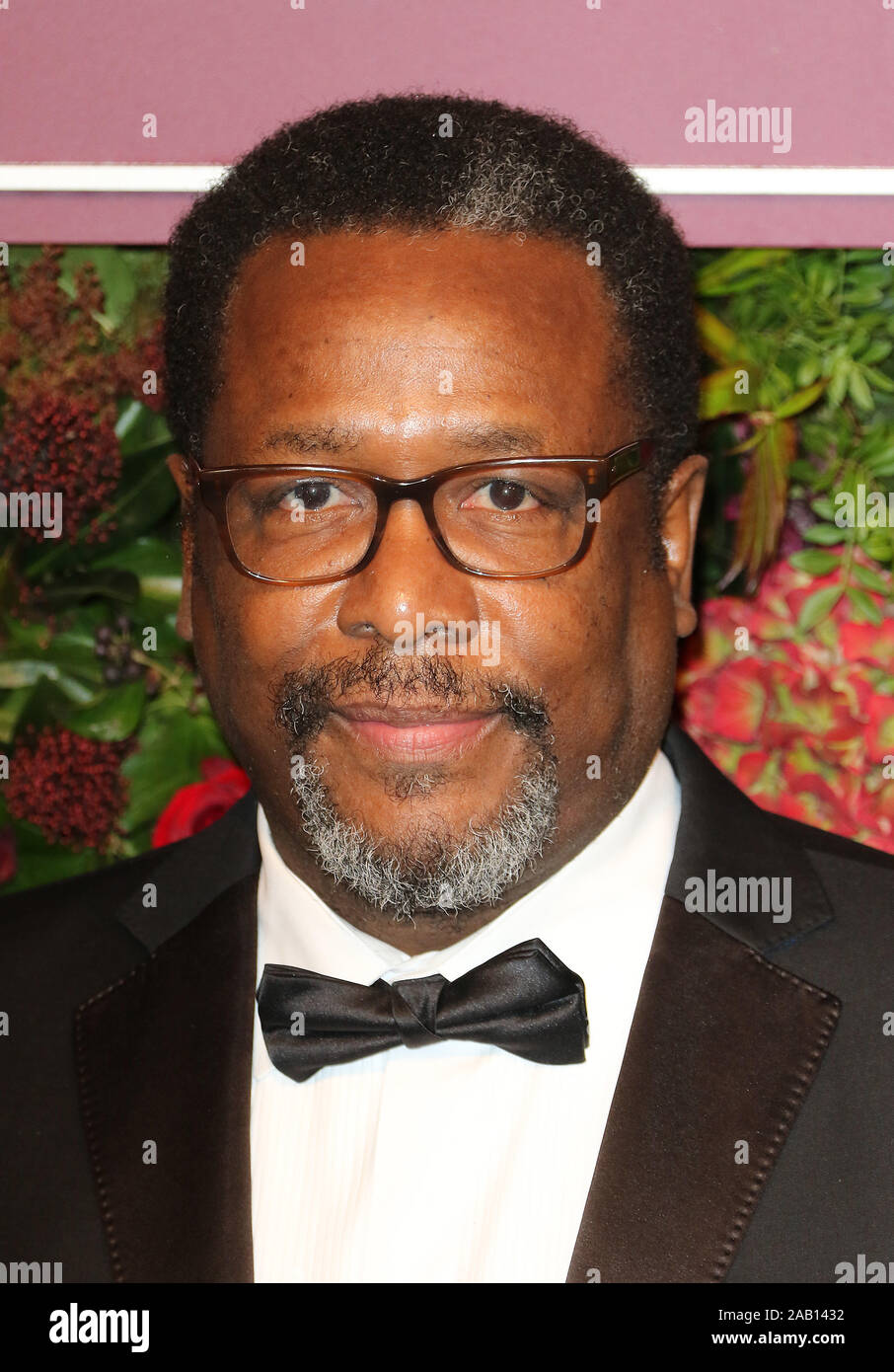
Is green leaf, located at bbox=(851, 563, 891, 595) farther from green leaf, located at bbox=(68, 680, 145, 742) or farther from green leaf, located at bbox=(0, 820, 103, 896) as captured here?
green leaf, located at bbox=(0, 820, 103, 896)

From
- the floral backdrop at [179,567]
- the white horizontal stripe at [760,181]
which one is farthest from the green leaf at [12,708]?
Answer: the white horizontal stripe at [760,181]

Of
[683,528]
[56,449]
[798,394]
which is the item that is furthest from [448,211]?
[56,449]

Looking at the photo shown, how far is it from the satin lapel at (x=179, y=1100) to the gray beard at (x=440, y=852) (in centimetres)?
24

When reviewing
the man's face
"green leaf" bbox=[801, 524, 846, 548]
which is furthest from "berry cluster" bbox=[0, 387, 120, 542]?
"green leaf" bbox=[801, 524, 846, 548]

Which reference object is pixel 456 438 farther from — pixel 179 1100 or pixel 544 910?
pixel 179 1100

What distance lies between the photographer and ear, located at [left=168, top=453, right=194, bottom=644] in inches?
57.2

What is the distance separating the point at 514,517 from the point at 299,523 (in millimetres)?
194

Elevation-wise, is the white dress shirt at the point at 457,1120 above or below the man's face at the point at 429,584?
below

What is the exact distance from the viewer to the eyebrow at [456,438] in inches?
47.3

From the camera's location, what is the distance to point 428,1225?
1266 millimetres

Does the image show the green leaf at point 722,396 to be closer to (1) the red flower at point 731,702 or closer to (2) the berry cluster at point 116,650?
(1) the red flower at point 731,702

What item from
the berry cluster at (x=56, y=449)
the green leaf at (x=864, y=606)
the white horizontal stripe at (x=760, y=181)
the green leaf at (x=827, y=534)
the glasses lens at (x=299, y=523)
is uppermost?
the white horizontal stripe at (x=760, y=181)

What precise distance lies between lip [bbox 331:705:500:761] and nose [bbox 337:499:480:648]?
67mm

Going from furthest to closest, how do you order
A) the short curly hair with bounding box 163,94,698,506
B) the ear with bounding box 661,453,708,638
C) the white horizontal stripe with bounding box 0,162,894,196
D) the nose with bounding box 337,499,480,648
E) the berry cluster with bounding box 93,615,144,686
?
the berry cluster with bounding box 93,615,144,686
the white horizontal stripe with bounding box 0,162,894,196
the ear with bounding box 661,453,708,638
the short curly hair with bounding box 163,94,698,506
the nose with bounding box 337,499,480,648
